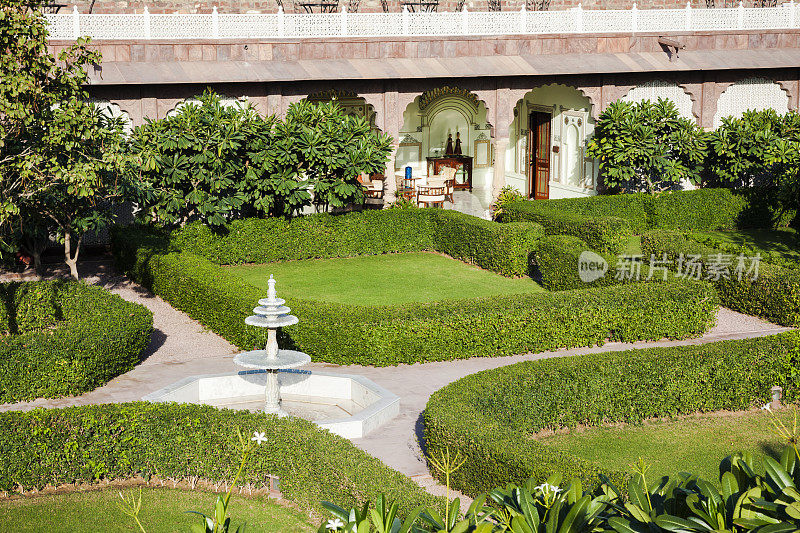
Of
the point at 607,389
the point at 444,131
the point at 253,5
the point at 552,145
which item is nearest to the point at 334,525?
the point at 607,389

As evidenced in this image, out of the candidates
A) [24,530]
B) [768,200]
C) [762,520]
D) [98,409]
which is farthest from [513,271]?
[762,520]

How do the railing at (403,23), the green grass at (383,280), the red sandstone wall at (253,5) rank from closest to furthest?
the green grass at (383,280)
the railing at (403,23)
the red sandstone wall at (253,5)

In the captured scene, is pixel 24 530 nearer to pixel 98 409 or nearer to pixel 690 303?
pixel 98 409

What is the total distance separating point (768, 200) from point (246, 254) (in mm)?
13202

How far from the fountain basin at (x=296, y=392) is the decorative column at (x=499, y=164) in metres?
12.5

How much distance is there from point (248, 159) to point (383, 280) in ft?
12.6

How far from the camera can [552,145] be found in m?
27.9

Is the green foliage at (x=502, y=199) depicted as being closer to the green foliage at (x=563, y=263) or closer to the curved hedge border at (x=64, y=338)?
the green foliage at (x=563, y=263)

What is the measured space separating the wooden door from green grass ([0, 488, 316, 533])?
19.7 m

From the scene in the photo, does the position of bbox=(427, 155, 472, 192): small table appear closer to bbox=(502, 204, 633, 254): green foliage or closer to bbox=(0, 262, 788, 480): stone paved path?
bbox=(502, 204, 633, 254): green foliage

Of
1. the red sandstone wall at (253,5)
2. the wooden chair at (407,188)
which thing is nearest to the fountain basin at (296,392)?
the wooden chair at (407,188)

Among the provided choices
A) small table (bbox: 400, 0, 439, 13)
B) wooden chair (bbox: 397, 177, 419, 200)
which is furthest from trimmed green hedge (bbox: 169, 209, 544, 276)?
small table (bbox: 400, 0, 439, 13)

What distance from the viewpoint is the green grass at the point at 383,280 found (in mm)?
18594

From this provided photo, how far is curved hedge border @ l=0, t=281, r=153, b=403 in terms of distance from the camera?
12.8 metres
